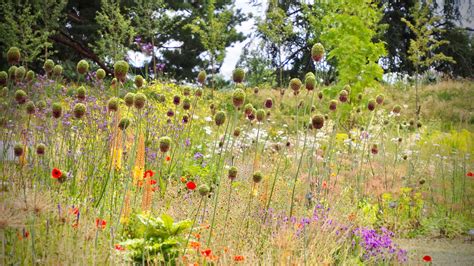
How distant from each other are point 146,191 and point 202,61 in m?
17.4

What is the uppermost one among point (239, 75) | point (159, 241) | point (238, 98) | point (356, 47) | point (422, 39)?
point (422, 39)

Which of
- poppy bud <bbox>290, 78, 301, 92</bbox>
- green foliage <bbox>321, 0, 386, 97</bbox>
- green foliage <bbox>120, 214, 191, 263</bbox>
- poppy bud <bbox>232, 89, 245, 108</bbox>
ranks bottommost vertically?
green foliage <bbox>120, 214, 191, 263</bbox>

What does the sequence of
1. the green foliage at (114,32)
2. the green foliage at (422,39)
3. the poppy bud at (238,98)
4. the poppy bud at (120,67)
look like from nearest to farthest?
the poppy bud at (238,98) → the poppy bud at (120,67) → the green foliage at (114,32) → the green foliage at (422,39)

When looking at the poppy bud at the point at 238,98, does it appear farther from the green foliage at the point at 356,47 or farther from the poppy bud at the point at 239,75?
the green foliage at the point at 356,47

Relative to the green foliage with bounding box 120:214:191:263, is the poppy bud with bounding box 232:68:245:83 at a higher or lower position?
higher

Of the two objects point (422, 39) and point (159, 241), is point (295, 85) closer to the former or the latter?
point (159, 241)

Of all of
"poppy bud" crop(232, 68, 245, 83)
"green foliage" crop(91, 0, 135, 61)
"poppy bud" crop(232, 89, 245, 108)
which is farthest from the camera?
"green foliage" crop(91, 0, 135, 61)

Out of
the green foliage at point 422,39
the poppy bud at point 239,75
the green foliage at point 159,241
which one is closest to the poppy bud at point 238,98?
the poppy bud at point 239,75

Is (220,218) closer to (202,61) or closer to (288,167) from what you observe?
(288,167)

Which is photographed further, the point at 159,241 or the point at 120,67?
the point at 159,241

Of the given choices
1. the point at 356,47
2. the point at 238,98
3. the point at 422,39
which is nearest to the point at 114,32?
the point at 356,47

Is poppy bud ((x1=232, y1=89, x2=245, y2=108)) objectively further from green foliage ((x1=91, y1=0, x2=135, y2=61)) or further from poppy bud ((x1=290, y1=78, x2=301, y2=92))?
green foliage ((x1=91, y1=0, x2=135, y2=61))

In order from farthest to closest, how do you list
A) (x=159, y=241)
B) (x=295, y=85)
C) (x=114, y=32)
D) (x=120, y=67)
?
(x=114, y=32), (x=295, y=85), (x=159, y=241), (x=120, y=67)

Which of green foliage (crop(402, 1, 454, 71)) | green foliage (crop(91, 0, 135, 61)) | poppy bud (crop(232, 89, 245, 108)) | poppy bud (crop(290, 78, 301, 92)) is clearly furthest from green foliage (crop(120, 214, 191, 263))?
green foliage (crop(402, 1, 454, 71))
